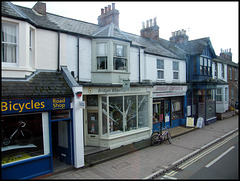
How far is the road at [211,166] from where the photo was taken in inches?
247

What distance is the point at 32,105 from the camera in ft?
20.8

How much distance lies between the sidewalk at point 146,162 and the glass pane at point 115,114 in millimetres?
1655

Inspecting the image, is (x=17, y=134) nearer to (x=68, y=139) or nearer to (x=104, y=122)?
(x=68, y=139)

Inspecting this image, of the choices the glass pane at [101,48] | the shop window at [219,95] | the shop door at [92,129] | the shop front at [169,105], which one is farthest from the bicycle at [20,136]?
the shop window at [219,95]

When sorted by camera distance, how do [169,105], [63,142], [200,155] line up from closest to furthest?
[63,142], [200,155], [169,105]

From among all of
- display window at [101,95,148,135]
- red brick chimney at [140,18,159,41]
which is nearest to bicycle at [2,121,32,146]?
display window at [101,95,148,135]

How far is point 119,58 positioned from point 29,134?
5.96 m

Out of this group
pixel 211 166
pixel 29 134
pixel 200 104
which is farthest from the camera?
pixel 200 104

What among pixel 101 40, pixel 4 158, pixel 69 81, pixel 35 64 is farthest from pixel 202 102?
pixel 4 158

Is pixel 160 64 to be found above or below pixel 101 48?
below

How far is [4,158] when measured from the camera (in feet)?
20.2

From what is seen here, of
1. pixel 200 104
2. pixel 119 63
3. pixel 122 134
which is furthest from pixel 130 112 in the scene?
pixel 200 104

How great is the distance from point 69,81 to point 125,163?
4.26 metres

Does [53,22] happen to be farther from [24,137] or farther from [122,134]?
[122,134]
